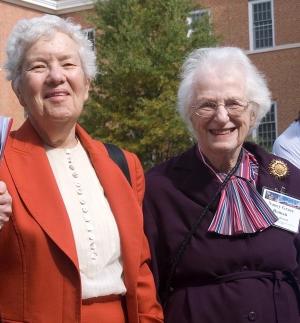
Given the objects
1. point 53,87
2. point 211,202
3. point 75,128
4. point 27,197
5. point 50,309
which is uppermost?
point 53,87

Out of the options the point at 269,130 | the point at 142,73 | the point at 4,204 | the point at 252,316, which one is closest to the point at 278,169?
the point at 252,316

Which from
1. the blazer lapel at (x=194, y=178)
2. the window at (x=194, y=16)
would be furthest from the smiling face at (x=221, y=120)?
the window at (x=194, y=16)

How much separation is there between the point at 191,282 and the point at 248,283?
0.30 m

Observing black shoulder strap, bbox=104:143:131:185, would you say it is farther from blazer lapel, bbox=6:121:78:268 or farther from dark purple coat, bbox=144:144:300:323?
blazer lapel, bbox=6:121:78:268

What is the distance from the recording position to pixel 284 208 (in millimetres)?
3664

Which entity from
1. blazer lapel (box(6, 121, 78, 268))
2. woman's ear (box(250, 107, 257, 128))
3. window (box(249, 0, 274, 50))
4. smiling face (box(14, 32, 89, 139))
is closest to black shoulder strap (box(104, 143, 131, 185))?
smiling face (box(14, 32, 89, 139))

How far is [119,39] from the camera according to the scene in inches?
797

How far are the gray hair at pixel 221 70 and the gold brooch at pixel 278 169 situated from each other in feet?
0.84

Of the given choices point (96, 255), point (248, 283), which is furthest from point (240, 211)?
point (96, 255)

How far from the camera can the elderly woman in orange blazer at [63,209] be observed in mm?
2947

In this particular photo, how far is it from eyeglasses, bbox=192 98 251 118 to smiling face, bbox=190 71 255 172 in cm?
2

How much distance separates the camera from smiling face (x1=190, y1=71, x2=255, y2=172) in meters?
3.54

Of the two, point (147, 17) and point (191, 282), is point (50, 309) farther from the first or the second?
point (147, 17)

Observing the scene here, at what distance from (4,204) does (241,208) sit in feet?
4.58
